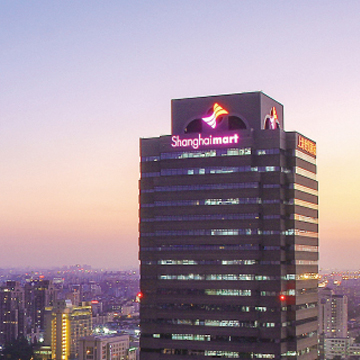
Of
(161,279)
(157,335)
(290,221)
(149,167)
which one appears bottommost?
(157,335)

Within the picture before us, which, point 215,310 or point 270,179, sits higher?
point 270,179

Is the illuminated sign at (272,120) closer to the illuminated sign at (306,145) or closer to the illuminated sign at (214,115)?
the illuminated sign at (306,145)

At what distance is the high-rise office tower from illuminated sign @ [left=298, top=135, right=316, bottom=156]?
408 mm

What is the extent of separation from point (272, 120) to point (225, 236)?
2636cm

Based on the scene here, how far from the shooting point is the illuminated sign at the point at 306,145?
164500mm

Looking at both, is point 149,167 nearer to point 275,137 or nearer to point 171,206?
point 171,206

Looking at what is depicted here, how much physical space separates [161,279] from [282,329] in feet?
84.4

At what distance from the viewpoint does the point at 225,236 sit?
A: 15838 centimetres

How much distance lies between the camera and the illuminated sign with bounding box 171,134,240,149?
159500 mm

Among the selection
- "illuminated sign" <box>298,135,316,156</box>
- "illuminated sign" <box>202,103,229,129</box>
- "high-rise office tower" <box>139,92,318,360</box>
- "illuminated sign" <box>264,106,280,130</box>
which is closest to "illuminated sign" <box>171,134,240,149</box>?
"high-rise office tower" <box>139,92,318,360</box>

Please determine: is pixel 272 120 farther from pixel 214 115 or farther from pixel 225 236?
pixel 225 236

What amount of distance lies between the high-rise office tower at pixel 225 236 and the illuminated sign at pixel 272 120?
247 millimetres

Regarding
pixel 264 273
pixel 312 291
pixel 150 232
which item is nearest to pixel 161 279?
pixel 150 232

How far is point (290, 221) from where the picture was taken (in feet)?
525
